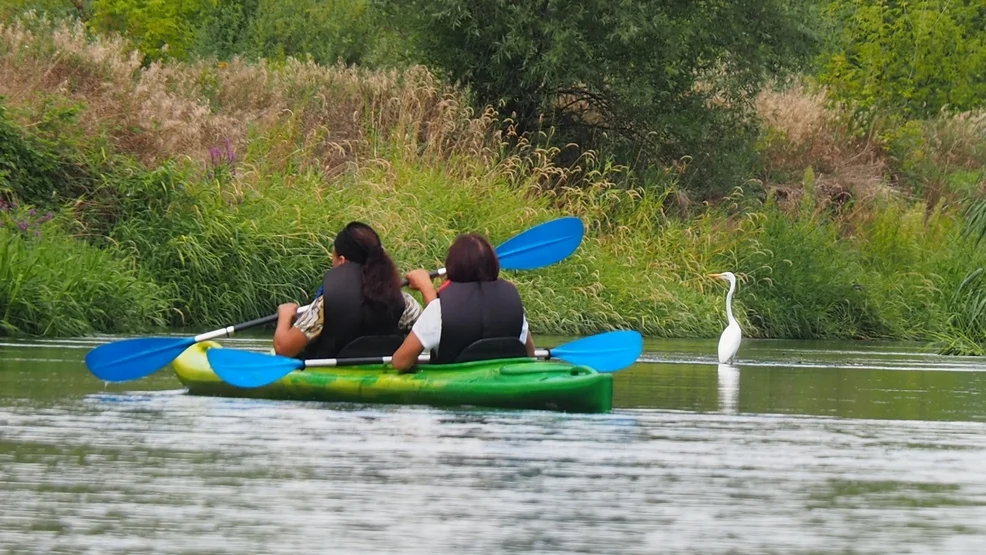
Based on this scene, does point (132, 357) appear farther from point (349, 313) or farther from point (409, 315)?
point (409, 315)

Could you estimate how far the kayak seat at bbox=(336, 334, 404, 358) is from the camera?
9.17m

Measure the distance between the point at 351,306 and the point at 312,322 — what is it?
0.99 feet

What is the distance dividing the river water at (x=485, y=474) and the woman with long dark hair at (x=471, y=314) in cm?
37

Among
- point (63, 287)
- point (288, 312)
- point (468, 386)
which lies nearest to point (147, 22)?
point (63, 287)

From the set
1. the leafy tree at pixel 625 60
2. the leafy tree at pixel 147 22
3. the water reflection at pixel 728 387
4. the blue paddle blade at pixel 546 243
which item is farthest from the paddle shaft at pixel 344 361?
the leafy tree at pixel 147 22

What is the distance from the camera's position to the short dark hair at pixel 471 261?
340 inches

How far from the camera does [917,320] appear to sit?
20.7 m

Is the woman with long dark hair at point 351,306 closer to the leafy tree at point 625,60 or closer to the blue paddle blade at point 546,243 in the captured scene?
the blue paddle blade at point 546,243

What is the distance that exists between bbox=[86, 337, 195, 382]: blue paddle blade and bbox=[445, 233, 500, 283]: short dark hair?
6.95ft

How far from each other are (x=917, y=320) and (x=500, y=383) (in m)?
13.3

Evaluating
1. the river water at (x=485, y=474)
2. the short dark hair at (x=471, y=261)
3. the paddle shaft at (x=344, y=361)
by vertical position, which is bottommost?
the river water at (x=485, y=474)

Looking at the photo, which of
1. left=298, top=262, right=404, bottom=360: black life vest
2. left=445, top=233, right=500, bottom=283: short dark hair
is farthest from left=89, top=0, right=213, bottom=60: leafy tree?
left=445, top=233, right=500, bottom=283: short dark hair

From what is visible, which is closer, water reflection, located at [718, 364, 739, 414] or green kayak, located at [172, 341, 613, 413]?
green kayak, located at [172, 341, 613, 413]

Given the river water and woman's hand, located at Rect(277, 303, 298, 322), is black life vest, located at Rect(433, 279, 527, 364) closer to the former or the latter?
the river water
